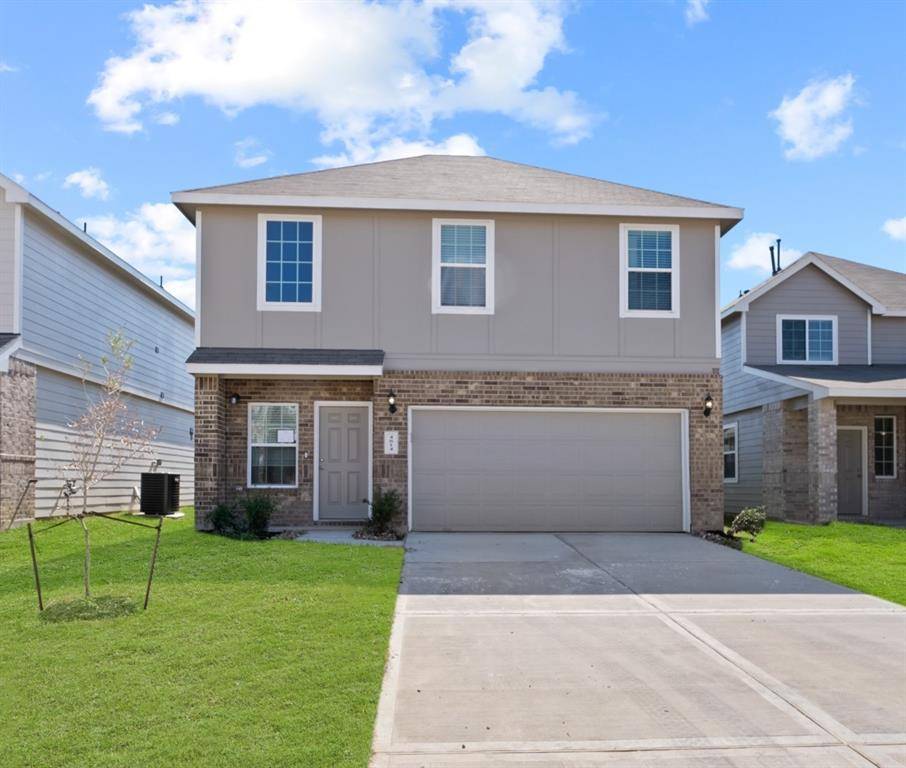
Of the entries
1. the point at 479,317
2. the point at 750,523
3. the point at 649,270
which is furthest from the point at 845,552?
the point at 479,317

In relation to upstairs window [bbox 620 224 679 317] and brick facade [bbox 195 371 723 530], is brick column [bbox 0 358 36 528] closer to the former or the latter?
brick facade [bbox 195 371 723 530]

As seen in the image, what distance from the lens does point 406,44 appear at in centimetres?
1212

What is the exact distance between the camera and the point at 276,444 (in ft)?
44.0

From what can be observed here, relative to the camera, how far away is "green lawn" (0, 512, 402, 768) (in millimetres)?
4398

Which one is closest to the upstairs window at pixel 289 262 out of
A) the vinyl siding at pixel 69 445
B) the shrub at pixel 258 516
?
the vinyl siding at pixel 69 445

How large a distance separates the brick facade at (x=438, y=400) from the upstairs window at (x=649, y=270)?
1.16 m

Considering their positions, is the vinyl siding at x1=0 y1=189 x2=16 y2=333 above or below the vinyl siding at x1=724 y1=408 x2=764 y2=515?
above

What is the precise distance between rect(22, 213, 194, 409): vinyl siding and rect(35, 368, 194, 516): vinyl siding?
0.37m

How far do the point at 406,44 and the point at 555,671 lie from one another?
31.5ft

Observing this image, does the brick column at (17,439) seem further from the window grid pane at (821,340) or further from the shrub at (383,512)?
the window grid pane at (821,340)

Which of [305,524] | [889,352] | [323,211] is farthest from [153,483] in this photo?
[889,352]

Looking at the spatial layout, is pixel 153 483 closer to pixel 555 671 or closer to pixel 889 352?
pixel 555 671

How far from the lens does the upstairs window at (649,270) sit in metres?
13.5

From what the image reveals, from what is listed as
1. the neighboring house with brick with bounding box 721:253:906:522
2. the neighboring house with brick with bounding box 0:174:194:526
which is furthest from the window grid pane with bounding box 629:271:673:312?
the neighboring house with brick with bounding box 0:174:194:526
